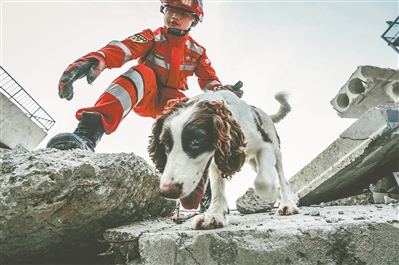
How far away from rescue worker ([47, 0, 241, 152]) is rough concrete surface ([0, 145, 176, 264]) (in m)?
0.35

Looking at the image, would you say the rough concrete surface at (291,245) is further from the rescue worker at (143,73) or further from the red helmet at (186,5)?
the red helmet at (186,5)

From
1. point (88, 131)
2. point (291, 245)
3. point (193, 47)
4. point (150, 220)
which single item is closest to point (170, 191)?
point (291, 245)

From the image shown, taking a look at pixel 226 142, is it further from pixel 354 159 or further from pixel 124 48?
pixel 354 159

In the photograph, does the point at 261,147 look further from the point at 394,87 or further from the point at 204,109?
the point at 394,87

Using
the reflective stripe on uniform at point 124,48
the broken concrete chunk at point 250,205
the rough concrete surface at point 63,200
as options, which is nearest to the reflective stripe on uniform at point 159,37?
the reflective stripe on uniform at point 124,48

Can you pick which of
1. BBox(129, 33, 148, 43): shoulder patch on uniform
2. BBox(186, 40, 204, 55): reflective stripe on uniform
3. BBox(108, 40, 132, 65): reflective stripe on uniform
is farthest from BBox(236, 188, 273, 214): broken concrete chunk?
BBox(129, 33, 148, 43): shoulder patch on uniform

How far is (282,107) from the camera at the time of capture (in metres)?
2.73

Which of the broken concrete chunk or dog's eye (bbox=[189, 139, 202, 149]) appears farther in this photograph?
the broken concrete chunk

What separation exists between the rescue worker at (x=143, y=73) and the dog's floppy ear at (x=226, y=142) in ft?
2.97

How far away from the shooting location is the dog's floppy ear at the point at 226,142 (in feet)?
4.28

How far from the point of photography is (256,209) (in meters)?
2.31

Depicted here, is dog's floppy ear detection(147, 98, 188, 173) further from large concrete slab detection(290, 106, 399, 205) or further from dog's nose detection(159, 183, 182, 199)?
large concrete slab detection(290, 106, 399, 205)

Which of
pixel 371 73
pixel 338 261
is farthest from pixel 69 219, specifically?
pixel 371 73

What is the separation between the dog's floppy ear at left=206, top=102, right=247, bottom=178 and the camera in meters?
1.31
